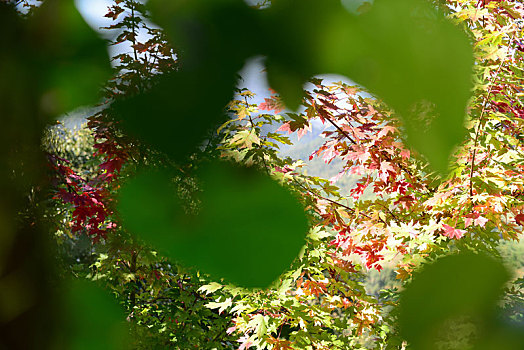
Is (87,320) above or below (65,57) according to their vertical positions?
below

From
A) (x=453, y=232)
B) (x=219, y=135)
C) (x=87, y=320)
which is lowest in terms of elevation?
(x=87, y=320)

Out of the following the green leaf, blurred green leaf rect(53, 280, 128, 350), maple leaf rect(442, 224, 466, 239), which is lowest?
blurred green leaf rect(53, 280, 128, 350)

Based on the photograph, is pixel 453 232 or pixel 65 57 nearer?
pixel 65 57

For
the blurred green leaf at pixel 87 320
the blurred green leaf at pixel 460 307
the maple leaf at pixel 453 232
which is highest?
the maple leaf at pixel 453 232

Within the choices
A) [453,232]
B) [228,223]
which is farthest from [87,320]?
[453,232]

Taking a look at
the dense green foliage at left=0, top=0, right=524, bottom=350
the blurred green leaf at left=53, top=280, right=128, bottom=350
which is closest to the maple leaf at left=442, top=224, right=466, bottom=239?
the dense green foliage at left=0, top=0, right=524, bottom=350

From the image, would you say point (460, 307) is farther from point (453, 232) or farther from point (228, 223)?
point (453, 232)

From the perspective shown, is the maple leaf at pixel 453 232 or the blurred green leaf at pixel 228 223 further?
the maple leaf at pixel 453 232

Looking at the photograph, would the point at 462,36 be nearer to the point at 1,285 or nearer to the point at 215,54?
the point at 215,54

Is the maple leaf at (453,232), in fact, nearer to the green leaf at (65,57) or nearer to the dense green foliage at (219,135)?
the dense green foliage at (219,135)

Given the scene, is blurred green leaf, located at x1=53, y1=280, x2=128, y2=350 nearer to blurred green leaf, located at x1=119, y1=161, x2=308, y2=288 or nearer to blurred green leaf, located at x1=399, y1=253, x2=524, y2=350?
blurred green leaf, located at x1=119, y1=161, x2=308, y2=288

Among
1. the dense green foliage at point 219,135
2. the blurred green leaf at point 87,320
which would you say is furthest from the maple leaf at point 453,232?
the blurred green leaf at point 87,320

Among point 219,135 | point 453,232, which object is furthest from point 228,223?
point 453,232

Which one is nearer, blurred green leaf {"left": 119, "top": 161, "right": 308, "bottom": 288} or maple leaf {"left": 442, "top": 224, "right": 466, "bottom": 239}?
blurred green leaf {"left": 119, "top": 161, "right": 308, "bottom": 288}
